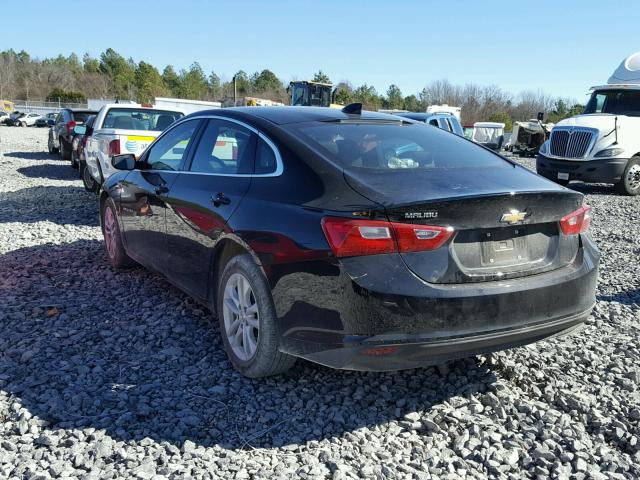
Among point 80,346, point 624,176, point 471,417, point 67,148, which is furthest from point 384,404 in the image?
point 67,148

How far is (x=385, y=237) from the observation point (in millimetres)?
2670

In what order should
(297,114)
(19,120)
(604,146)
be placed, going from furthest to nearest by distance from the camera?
1. (19,120)
2. (604,146)
3. (297,114)

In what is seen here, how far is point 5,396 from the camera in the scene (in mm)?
3275

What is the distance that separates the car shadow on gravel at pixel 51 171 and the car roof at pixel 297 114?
11.6 m

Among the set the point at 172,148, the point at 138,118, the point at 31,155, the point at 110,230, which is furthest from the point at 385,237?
the point at 31,155

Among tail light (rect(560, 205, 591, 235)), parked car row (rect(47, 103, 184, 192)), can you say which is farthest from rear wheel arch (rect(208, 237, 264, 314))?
parked car row (rect(47, 103, 184, 192))

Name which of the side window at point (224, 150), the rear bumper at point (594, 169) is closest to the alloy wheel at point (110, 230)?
the side window at point (224, 150)

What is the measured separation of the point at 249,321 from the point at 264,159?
3.26ft

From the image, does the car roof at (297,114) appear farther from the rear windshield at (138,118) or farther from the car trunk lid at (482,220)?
the rear windshield at (138,118)

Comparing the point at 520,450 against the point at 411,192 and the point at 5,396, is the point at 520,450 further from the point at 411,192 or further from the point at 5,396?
the point at 5,396

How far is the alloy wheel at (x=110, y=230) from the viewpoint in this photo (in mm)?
5805

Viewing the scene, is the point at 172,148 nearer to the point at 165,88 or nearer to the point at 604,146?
the point at 604,146

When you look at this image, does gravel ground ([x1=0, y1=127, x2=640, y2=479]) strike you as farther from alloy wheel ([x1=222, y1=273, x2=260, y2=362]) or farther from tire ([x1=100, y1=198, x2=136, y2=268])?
tire ([x1=100, y1=198, x2=136, y2=268])

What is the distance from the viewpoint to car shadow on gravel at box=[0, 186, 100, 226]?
28.0 ft
